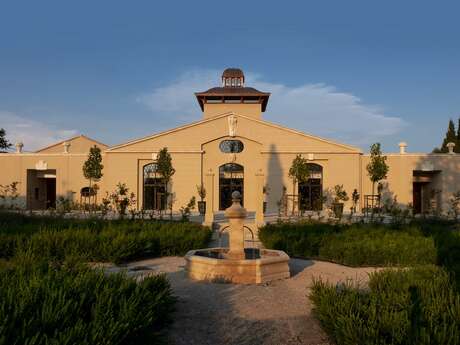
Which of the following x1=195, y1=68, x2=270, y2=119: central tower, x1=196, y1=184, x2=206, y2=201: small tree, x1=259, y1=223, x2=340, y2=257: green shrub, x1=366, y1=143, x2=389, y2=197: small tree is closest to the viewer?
x1=259, y1=223, x2=340, y2=257: green shrub

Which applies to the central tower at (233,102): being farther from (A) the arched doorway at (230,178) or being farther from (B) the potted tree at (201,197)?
(B) the potted tree at (201,197)

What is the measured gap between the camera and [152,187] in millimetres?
29953

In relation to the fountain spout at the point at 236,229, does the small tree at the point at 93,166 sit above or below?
above

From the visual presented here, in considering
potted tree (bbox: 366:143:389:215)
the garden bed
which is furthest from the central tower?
the garden bed

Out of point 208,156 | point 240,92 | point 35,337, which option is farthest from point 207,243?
point 240,92

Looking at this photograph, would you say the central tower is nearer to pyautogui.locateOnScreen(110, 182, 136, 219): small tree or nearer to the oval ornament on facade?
the oval ornament on facade

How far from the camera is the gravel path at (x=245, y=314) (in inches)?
206

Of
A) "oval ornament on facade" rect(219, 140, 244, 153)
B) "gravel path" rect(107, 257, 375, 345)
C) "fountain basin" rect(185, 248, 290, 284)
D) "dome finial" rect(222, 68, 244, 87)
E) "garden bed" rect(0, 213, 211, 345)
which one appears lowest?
"gravel path" rect(107, 257, 375, 345)

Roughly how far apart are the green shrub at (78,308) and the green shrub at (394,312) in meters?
1.97

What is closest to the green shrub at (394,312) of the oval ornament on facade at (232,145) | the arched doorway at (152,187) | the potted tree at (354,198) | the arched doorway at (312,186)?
the potted tree at (354,198)

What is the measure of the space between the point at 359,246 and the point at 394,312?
5.51 m

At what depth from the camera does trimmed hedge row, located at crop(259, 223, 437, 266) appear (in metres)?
9.98

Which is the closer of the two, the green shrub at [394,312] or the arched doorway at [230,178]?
the green shrub at [394,312]

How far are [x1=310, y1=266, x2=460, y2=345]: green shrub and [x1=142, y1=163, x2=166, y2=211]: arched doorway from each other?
24213 mm
